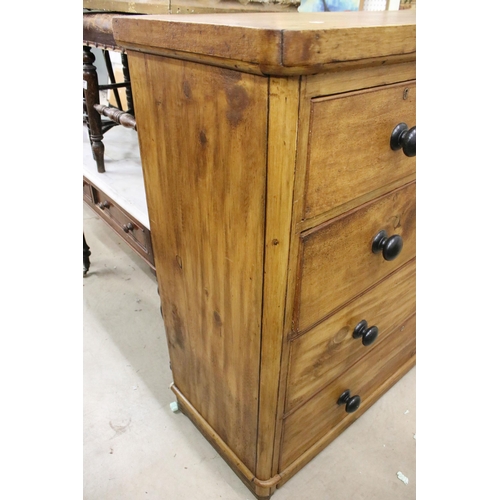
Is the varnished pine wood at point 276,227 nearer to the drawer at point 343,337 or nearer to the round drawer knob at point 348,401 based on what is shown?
the drawer at point 343,337

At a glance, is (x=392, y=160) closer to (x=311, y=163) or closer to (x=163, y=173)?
(x=311, y=163)

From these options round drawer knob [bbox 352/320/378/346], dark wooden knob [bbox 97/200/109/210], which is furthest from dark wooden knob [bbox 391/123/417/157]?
dark wooden knob [bbox 97/200/109/210]

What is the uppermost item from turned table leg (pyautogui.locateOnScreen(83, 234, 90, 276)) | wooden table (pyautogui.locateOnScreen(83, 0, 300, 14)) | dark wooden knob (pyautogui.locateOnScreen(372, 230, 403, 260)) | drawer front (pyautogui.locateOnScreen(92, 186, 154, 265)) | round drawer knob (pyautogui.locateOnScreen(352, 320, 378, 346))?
wooden table (pyautogui.locateOnScreen(83, 0, 300, 14))

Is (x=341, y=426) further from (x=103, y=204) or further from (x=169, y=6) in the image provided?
(x=169, y=6)

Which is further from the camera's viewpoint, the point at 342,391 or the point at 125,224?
the point at 125,224

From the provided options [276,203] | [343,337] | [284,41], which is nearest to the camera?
[284,41]

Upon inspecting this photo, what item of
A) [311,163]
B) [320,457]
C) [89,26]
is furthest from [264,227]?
[89,26]

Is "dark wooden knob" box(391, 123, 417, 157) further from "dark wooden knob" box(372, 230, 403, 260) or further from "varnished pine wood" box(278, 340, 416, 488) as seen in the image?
"varnished pine wood" box(278, 340, 416, 488)

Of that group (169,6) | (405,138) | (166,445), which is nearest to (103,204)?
(169,6)

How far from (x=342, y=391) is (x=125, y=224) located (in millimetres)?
757

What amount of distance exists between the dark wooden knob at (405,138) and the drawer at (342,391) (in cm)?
53

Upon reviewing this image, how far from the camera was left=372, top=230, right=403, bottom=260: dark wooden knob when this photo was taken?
0.70m

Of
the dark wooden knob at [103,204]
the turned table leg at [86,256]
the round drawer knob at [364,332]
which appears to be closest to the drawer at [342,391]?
the round drawer knob at [364,332]

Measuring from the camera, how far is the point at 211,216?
25.6 inches
